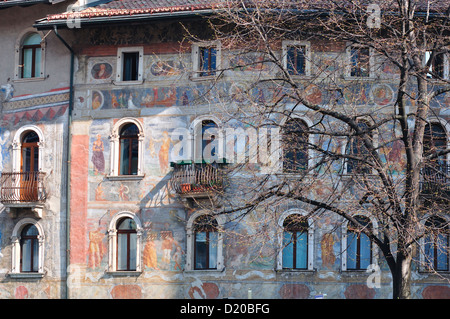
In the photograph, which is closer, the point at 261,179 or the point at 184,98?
the point at 261,179

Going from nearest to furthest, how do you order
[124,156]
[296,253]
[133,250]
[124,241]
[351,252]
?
[351,252], [296,253], [133,250], [124,241], [124,156]

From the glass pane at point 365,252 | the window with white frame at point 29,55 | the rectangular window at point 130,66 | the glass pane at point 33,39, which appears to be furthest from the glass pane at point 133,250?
the glass pane at point 33,39

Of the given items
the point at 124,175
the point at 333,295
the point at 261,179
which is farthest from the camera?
the point at 124,175

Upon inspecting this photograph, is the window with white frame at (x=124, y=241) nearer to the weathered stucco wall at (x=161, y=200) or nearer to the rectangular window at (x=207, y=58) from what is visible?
the weathered stucco wall at (x=161, y=200)

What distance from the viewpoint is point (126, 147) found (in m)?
25.7

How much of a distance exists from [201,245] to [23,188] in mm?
5600

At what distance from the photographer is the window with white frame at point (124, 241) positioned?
990 inches

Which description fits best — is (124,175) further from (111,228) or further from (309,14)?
(309,14)

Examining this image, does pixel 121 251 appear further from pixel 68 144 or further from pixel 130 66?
pixel 130 66

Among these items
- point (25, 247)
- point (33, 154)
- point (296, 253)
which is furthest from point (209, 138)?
point (25, 247)

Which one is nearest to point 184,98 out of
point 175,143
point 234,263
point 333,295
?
point 175,143

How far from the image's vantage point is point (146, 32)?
25844 millimetres

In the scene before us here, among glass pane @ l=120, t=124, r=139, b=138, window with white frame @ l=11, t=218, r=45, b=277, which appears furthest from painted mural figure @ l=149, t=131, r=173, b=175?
window with white frame @ l=11, t=218, r=45, b=277

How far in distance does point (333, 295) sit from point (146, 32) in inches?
368
